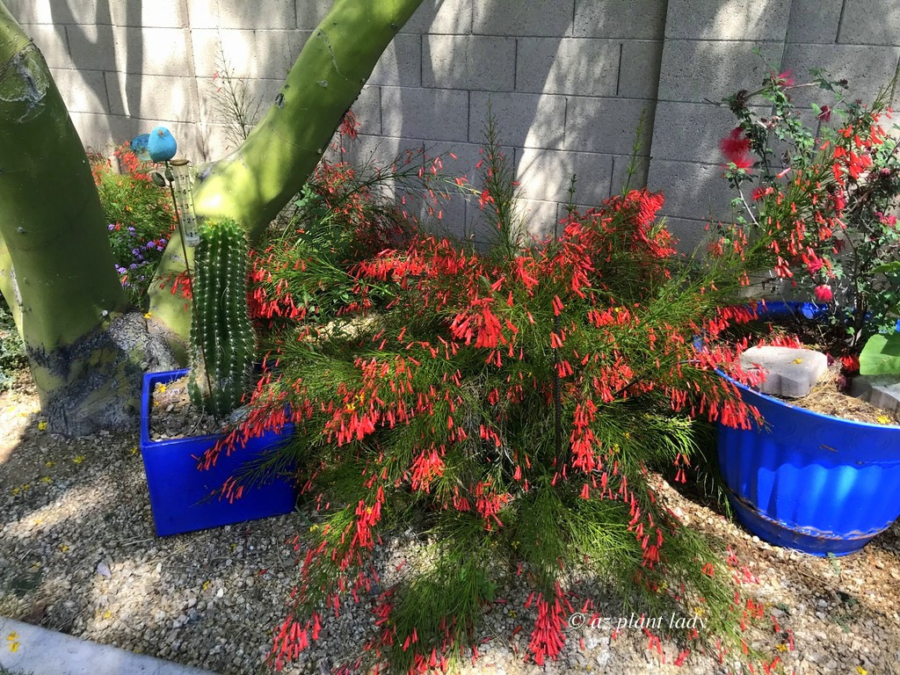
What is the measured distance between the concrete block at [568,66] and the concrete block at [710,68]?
0.30 meters

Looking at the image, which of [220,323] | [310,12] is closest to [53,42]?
[310,12]

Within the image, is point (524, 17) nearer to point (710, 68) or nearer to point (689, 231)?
point (710, 68)

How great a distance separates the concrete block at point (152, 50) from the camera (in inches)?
173

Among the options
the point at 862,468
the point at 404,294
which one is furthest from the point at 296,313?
the point at 862,468

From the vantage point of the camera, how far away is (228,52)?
4281 millimetres

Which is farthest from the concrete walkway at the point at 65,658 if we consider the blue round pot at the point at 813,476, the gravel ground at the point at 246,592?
the blue round pot at the point at 813,476

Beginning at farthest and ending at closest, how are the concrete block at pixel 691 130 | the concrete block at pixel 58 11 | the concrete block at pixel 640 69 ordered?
1. the concrete block at pixel 58 11
2. the concrete block at pixel 640 69
3. the concrete block at pixel 691 130

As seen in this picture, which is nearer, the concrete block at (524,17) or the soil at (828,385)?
the soil at (828,385)

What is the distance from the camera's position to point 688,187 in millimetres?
3469

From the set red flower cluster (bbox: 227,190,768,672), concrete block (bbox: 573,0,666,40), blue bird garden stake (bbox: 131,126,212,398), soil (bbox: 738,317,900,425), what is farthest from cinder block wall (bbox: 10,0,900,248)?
blue bird garden stake (bbox: 131,126,212,398)

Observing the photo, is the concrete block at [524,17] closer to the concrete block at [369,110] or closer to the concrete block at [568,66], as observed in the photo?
the concrete block at [568,66]

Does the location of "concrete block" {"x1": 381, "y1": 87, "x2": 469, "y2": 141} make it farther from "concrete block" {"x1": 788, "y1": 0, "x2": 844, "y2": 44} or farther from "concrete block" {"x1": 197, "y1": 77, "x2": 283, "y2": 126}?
"concrete block" {"x1": 788, "y1": 0, "x2": 844, "y2": 44}

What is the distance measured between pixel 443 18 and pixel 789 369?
2.56 metres

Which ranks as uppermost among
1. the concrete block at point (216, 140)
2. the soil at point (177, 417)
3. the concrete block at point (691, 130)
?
the concrete block at point (691, 130)
